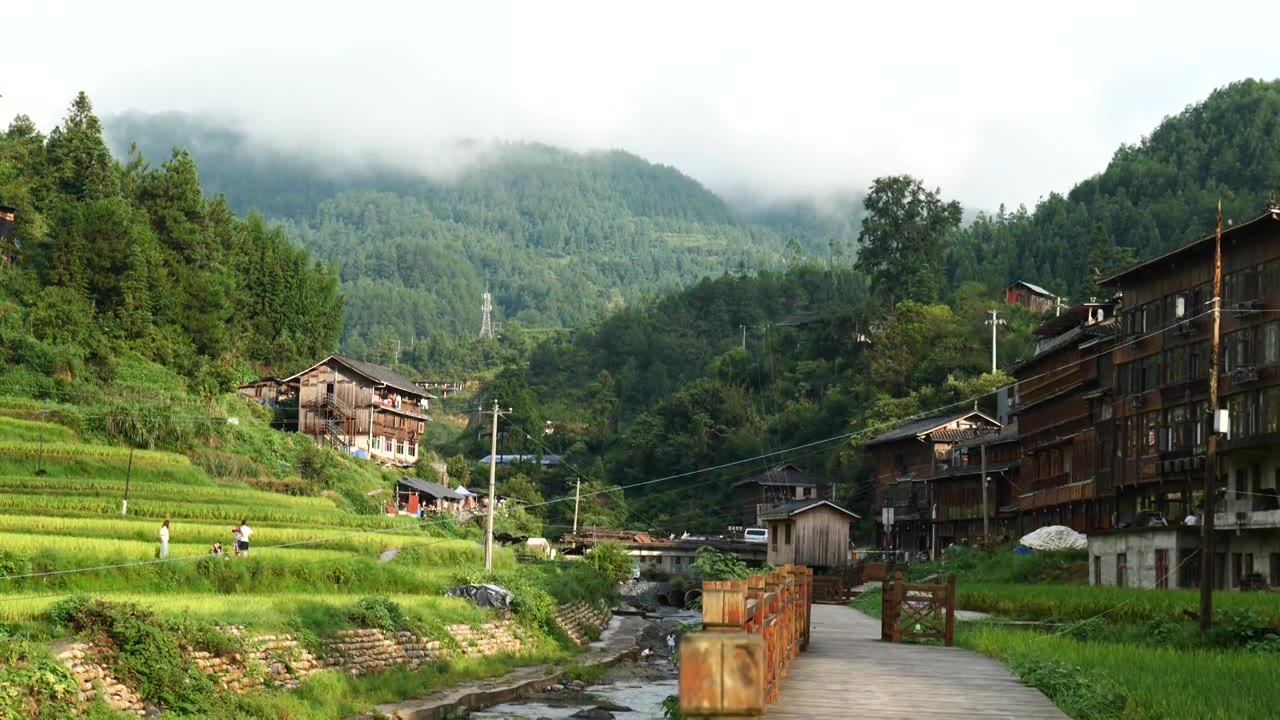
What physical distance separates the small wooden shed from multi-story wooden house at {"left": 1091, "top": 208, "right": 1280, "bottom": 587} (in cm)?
2443

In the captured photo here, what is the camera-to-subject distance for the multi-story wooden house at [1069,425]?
57.1m

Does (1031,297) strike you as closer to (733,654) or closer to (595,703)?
(595,703)

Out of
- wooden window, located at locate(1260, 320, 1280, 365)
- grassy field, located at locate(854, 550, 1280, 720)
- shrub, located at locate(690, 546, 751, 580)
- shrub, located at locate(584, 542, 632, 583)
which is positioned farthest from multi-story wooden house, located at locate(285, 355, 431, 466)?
wooden window, located at locate(1260, 320, 1280, 365)

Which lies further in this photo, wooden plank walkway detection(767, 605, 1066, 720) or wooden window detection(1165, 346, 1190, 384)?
wooden window detection(1165, 346, 1190, 384)

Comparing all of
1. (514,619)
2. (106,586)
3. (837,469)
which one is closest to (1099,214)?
(837,469)

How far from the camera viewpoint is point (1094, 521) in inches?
2314

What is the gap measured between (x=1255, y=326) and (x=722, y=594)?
130 feet

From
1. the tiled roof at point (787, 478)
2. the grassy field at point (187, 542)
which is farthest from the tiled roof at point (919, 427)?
the grassy field at point (187, 542)

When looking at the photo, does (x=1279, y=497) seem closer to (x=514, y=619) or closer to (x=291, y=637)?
(x=514, y=619)

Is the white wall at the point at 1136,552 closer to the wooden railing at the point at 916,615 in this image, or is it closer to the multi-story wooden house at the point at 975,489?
the multi-story wooden house at the point at 975,489

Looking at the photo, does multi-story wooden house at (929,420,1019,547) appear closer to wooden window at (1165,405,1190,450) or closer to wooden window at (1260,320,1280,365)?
wooden window at (1165,405,1190,450)

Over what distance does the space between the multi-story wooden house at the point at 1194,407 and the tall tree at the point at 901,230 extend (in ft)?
190

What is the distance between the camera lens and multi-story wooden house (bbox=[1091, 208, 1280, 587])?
4306 cm

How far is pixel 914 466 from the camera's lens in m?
80.8
